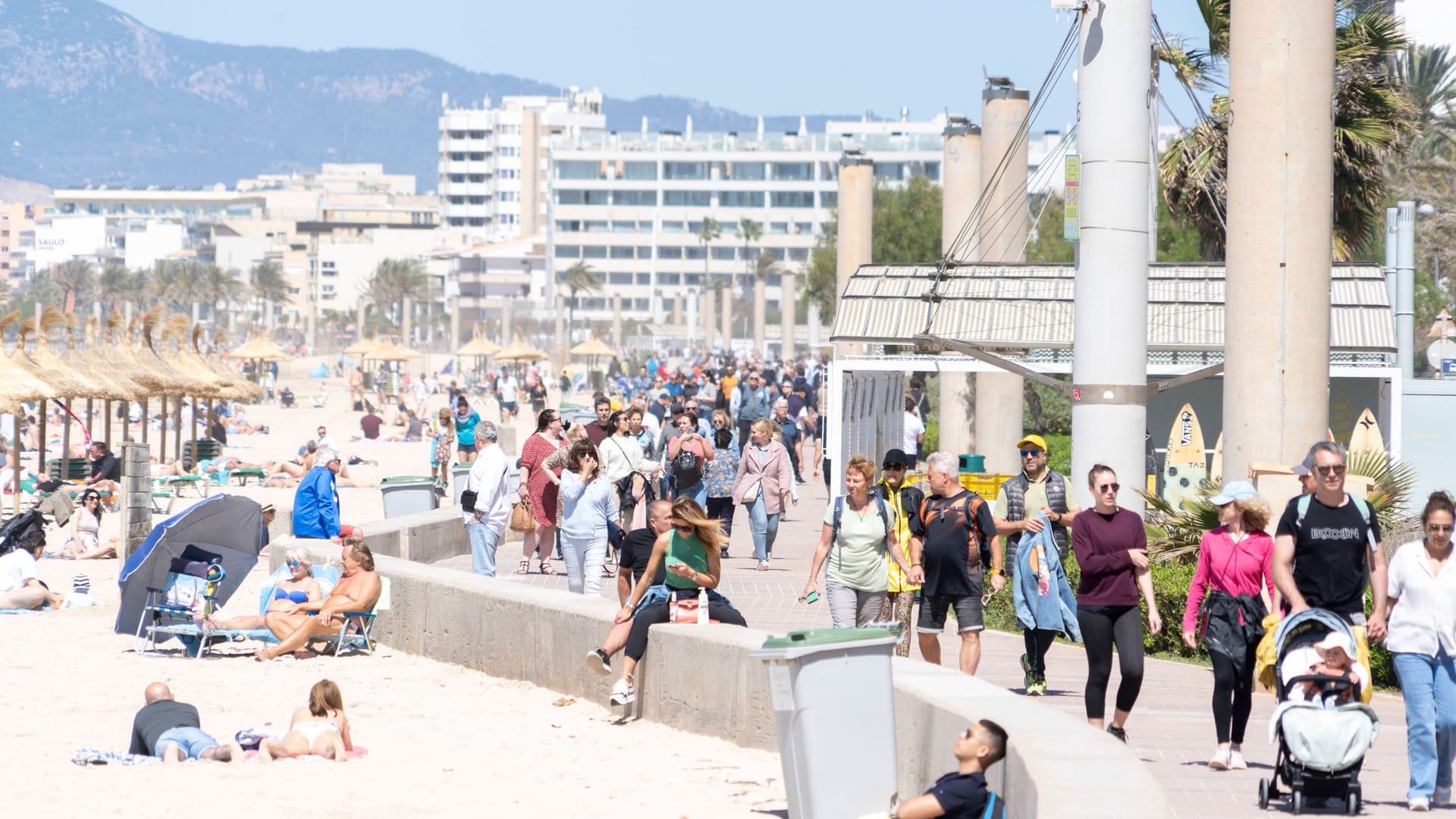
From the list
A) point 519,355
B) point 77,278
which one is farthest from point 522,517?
point 77,278

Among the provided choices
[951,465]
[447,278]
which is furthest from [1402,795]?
[447,278]

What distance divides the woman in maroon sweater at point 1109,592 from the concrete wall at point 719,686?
2.76ft

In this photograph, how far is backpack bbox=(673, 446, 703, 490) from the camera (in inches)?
624

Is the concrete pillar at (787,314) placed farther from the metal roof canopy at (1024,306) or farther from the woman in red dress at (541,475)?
the woman in red dress at (541,475)

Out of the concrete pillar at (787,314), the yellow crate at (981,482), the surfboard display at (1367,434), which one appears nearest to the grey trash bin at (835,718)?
the yellow crate at (981,482)

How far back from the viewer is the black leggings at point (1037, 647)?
9477mm

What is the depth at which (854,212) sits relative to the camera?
2809 cm

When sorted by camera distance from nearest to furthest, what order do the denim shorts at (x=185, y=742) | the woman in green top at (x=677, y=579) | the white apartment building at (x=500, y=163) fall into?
the denim shorts at (x=185, y=742) → the woman in green top at (x=677, y=579) → the white apartment building at (x=500, y=163)

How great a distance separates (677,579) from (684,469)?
637 centimetres

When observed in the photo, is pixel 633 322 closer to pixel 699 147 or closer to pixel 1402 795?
pixel 699 147

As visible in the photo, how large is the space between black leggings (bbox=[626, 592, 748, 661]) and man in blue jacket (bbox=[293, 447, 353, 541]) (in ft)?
19.0

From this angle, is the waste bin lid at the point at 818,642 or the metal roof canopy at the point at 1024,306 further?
the metal roof canopy at the point at 1024,306

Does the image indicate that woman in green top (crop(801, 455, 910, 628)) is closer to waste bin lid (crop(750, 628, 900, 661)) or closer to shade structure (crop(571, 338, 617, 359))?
waste bin lid (crop(750, 628, 900, 661))

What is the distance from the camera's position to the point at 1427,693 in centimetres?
725
